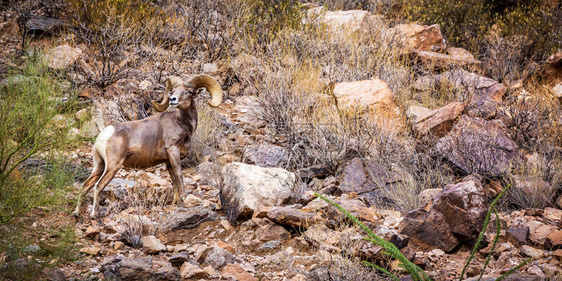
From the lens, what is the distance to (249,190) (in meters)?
4.95

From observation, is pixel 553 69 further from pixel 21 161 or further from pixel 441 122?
pixel 21 161

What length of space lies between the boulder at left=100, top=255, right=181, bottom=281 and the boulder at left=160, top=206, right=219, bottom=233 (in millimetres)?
995

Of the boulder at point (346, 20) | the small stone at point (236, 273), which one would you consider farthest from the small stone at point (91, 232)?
the boulder at point (346, 20)

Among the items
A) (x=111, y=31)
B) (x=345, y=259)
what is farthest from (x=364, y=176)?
(x=111, y=31)

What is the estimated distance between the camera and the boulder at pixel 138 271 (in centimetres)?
355

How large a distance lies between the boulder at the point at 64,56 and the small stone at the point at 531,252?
696 centimetres

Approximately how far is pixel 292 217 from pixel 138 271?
1.50 meters

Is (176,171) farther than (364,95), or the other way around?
(364,95)

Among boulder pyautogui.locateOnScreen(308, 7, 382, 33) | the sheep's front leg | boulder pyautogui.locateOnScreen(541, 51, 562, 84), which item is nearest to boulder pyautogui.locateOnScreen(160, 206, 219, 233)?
the sheep's front leg

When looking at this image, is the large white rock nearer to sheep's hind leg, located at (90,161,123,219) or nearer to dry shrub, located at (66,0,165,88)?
dry shrub, located at (66,0,165,88)

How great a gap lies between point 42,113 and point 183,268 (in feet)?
6.29

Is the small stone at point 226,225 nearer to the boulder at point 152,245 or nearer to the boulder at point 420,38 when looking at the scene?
the boulder at point 152,245

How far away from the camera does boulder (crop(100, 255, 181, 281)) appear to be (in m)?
3.55

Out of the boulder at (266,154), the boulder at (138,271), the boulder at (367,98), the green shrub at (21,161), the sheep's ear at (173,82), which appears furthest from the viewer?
the boulder at (367,98)
